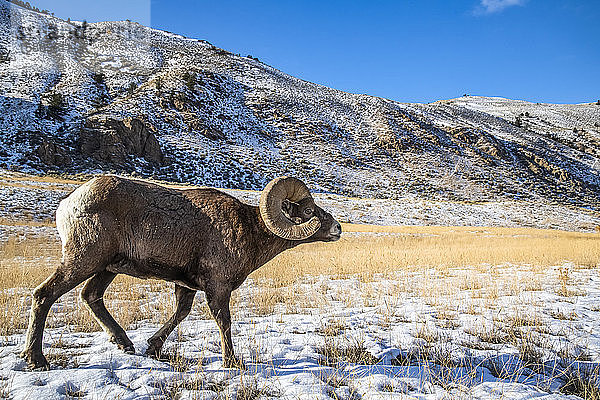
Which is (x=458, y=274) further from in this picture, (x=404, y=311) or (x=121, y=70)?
(x=121, y=70)

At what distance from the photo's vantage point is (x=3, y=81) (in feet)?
175

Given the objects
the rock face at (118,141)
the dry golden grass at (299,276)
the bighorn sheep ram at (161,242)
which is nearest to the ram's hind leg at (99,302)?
the bighorn sheep ram at (161,242)

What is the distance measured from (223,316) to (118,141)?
4854 centimetres

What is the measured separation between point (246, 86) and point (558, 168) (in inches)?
2344

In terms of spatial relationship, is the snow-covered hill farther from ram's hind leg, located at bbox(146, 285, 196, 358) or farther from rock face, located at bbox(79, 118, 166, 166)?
ram's hind leg, located at bbox(146, 285, 196, 358)

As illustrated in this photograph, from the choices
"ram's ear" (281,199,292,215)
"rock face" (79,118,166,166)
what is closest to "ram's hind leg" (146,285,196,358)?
"ram's ear" (281,199,292,215)

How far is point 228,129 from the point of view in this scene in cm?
6178

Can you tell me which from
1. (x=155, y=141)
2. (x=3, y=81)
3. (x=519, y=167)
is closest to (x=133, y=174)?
(x=155, y=141)

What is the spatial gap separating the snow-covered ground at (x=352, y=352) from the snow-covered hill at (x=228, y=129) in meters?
40.8

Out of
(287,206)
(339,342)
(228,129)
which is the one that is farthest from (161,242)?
(228,129)

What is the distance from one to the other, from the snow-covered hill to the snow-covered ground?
40.8 metres

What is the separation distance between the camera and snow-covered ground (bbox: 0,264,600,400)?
3.73 meters

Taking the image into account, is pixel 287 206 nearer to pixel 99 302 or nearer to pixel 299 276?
pixel 99 302

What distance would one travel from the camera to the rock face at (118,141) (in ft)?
150
